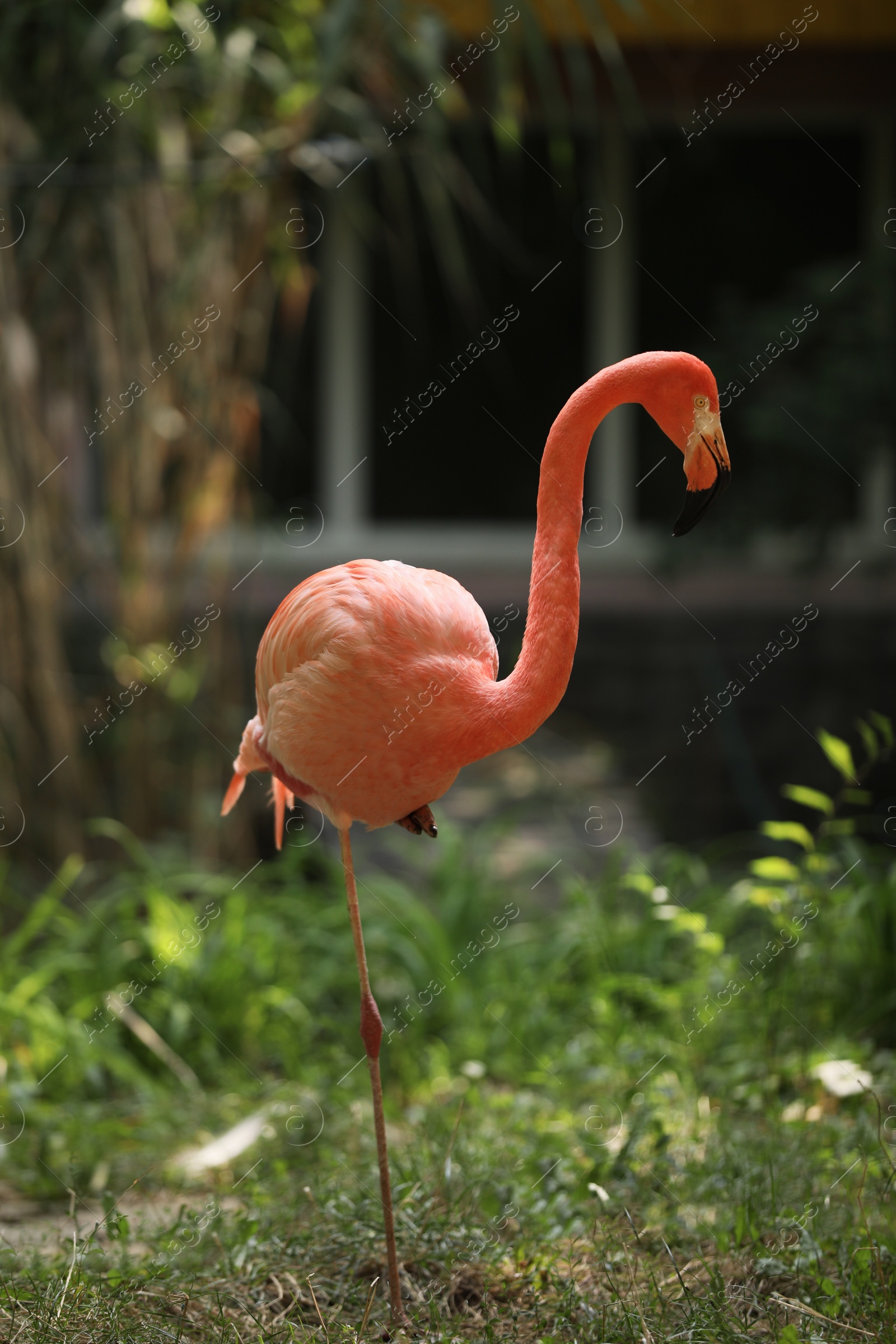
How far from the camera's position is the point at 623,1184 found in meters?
2.52

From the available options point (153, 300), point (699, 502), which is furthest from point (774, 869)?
point (153, 300)

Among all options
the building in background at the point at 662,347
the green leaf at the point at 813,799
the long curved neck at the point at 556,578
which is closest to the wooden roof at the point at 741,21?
the building in background at the point at 662,347

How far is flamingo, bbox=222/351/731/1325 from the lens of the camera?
1754 millimetres

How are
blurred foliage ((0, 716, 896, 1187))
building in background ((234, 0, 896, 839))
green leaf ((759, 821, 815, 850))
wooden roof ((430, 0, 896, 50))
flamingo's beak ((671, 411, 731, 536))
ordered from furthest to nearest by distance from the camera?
wooden roof ((430, 0, 896, 50)), building in background ((234, 0, 896, 839)), blurred foliage ((0, 716, 896, 1187)), green leaf ((759, 821, 815, 850)), flamingo's beak ((671, 411, 731, 536))

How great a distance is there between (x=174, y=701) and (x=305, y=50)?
236 cm

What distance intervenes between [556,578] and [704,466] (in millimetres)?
291

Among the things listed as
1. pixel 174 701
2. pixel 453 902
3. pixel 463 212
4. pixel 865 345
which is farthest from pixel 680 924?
pixel 463 212

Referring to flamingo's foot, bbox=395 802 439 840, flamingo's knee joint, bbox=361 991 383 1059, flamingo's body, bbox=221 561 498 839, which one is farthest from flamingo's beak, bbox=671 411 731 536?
flamingo's knee joint, bbox=361 991 383 1059

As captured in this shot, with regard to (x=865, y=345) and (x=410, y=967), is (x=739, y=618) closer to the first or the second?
(x=865, y=345)

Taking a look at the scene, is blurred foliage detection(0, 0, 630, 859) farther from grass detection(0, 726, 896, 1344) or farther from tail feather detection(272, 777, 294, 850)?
tail feather detection(272, 777, 294, 850)

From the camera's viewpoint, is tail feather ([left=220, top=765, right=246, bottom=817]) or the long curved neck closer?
the long curved neck

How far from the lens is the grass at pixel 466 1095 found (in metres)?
2.12

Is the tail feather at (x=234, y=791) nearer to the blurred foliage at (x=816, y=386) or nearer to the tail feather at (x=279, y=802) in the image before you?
the tail feather at (x=279, y=802)

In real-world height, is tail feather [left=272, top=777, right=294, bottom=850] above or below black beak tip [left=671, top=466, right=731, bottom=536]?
below
